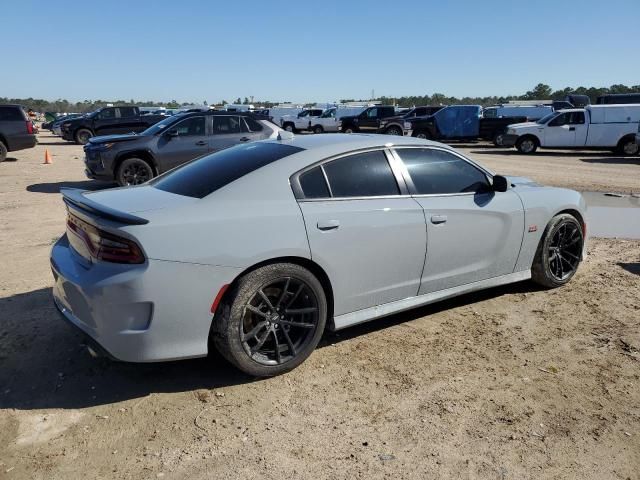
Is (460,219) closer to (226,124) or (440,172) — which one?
(440,172)

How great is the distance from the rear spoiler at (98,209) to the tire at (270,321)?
711mm

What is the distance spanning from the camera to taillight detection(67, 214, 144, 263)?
2973 millimetres

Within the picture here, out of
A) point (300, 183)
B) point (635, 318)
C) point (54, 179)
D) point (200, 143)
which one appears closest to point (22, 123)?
point (54, 179)

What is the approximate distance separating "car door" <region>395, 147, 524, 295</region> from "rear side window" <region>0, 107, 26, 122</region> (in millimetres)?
16044

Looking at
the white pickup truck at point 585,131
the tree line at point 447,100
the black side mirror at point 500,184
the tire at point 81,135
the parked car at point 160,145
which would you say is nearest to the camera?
the black side mirror at point 500,184

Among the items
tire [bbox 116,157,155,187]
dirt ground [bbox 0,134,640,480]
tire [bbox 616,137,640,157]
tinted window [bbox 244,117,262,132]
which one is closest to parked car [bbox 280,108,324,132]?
tire [bbox 616,137,640,157]

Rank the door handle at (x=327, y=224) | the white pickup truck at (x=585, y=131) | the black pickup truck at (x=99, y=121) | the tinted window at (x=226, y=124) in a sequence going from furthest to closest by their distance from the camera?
the black pickup truck at (x=99, y=121) < the white pickup truck at (x=585, y=131) < the tinted window at (x=226, y=124) < the door handle at (x=327, y=224)

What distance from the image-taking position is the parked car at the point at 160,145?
10.4 m

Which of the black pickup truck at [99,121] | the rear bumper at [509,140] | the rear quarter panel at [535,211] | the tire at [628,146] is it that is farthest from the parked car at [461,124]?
the rear quarter panel at [535,211]

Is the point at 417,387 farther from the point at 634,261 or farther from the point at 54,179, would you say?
the point at 54,179

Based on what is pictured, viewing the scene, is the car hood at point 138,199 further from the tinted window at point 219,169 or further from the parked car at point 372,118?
the parked car at point 372,118

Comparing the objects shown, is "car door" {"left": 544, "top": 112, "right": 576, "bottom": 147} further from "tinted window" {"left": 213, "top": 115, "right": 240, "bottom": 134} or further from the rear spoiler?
the rear spoiler

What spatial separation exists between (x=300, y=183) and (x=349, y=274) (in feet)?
2.28

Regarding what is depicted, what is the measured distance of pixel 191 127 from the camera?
10.9 metres
